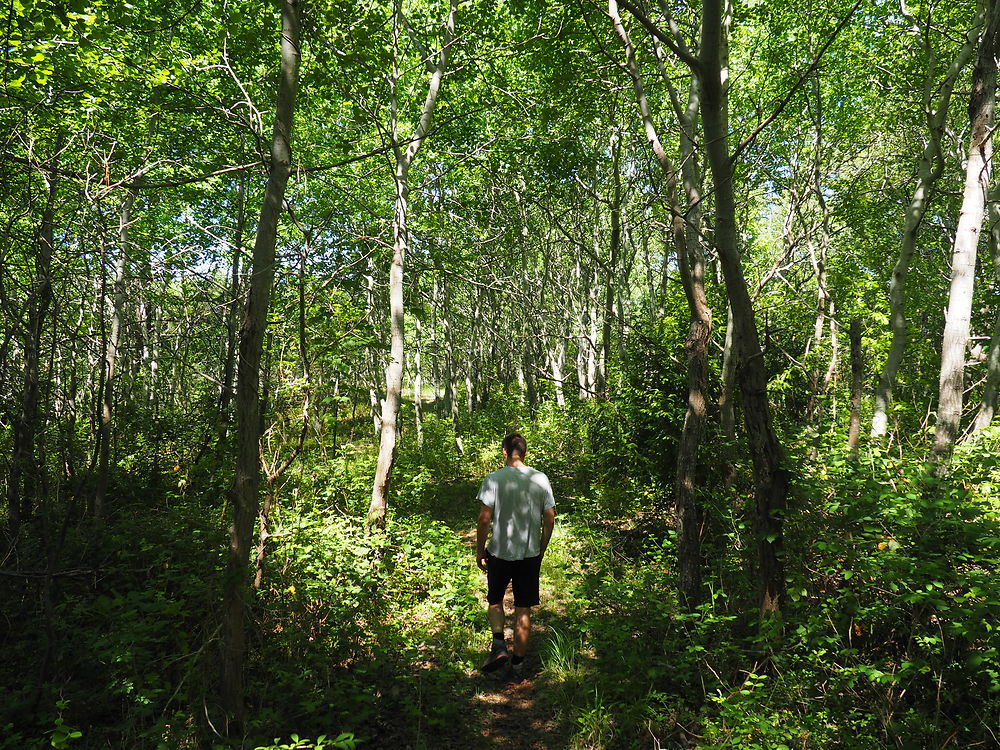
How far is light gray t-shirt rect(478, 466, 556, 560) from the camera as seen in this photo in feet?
15.4

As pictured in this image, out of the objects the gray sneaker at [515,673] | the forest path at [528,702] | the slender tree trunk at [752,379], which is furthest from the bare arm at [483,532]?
the slender tree trunk at [752,379]

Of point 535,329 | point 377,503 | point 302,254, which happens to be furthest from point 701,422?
point 535,329

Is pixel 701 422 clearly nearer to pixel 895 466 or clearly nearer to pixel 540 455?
pixel 895 466

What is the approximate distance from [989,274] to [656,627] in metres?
20.0

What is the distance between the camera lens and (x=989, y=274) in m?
17.3

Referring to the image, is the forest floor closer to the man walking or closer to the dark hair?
the man walking

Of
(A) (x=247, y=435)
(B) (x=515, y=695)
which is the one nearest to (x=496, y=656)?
(B) (x=515, y=695)

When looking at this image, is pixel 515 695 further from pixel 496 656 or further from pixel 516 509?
pixel 516 509

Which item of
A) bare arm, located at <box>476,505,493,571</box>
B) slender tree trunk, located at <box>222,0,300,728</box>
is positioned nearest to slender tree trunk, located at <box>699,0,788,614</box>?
bare arm, located at <box>476,505,493,571</box>

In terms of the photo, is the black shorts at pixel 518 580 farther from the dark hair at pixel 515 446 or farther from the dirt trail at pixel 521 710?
the dark hair at pixel 515 446

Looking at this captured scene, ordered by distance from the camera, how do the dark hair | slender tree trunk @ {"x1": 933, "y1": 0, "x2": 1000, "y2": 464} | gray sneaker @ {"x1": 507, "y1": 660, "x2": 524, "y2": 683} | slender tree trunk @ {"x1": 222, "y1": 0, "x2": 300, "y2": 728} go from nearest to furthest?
slender tree trunk @ {"x1": 222, "y1": 0, "x2": 300, "y2": 728} → gray sneaker @ {"x1": 507, "y1": 660, "x2": 524, "y2": 683} → the dark hair → slender tree trunk @ {"x1": 933, "y1": 0, "x2": 1000, "y2": 464}

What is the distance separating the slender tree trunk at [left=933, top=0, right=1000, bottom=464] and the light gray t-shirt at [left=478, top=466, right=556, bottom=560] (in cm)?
420

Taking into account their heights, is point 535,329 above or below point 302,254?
above

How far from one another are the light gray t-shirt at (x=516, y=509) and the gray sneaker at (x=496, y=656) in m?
0.75
